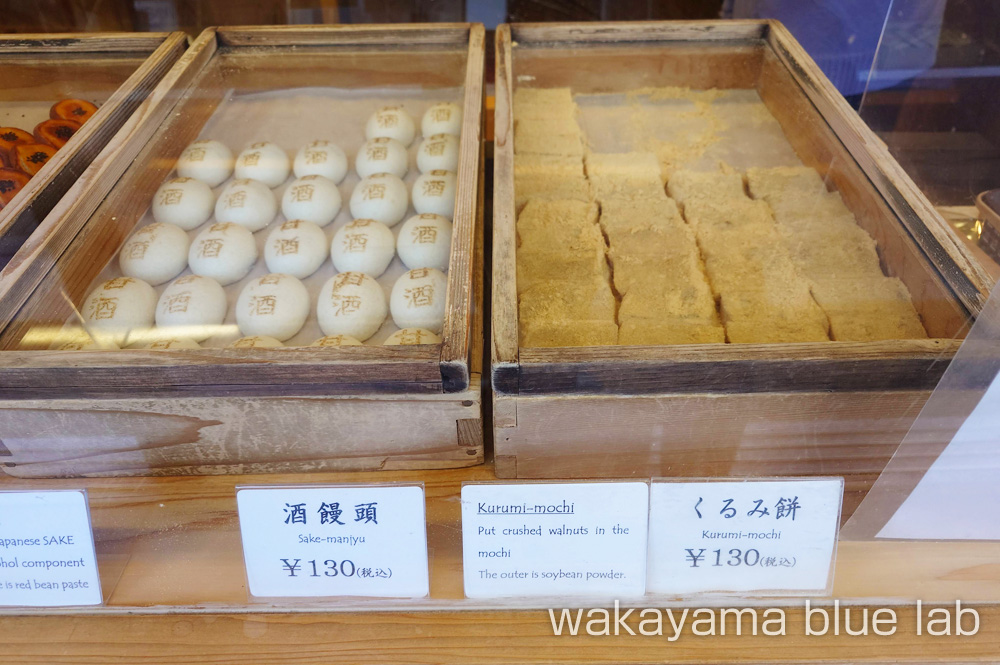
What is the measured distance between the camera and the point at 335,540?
2.55 ft

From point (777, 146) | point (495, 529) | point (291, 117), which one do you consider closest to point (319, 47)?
point (291, 117)

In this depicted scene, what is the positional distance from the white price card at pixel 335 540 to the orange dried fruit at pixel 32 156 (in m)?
1.06

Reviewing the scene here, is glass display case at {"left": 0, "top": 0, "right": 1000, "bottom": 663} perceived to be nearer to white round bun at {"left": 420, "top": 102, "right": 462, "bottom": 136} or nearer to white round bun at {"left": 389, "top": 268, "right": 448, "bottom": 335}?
white round bun at {"left": 389, "top": 268, "right": 448, "bottom": 335}

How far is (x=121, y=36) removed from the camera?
1682 mm

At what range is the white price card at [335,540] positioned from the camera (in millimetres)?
752

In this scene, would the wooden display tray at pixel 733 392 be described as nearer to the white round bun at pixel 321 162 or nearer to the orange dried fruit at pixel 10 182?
the white round bun at pixel 321 162

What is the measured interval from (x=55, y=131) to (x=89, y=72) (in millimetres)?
234

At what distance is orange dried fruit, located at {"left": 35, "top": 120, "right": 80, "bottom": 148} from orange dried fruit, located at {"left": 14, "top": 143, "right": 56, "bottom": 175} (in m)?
0.03

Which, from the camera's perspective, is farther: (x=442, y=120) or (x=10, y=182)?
(x=442, y=120)

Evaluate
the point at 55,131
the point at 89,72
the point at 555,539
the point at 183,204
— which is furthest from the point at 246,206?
the point at 555,539

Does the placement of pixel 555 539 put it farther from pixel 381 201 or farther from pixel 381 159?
pixel 381 159

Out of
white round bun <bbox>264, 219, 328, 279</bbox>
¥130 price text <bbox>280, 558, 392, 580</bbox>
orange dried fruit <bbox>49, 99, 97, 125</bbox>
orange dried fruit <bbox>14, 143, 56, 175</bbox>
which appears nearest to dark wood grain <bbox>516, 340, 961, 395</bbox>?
¥130 price text <bbox>280, 558, 392, 580</bbox>

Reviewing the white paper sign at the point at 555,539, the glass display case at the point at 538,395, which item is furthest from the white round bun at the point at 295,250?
the white paper sign at the point at 555,539

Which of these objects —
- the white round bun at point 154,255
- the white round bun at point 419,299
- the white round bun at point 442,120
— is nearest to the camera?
the white round bun at point 419,299
